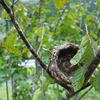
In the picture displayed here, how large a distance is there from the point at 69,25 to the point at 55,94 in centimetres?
51

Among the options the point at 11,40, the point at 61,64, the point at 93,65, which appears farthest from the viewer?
the point at 61,64

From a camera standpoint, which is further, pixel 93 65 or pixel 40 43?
pixel 40 43

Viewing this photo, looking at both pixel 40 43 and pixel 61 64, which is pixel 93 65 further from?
pixel 40 43

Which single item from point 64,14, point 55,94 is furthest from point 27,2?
point 64,14

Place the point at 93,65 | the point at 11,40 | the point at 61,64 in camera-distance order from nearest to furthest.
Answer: the point at 93,65, the point at 11,40, the point at 61,64

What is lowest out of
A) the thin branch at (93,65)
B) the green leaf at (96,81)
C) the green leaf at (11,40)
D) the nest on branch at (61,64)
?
the nest on branch at (61,64)

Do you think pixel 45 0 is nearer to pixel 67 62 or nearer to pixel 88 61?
pixel 67 62

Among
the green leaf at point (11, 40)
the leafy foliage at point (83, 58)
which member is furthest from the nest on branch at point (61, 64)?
the green leaf at point (11, 40)

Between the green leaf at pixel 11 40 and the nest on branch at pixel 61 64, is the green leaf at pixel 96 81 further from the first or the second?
the green leaf at pixel 11 40

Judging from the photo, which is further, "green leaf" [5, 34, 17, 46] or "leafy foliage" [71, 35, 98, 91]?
"green leaf" [5, 34, 17, 46]

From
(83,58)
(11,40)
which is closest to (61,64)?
(11,40)

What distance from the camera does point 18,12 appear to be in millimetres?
867

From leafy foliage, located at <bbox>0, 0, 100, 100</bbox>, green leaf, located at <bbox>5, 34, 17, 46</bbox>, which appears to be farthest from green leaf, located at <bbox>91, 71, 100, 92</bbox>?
green leaf, located at <bbox>5, 34, 17, 46</bbox>

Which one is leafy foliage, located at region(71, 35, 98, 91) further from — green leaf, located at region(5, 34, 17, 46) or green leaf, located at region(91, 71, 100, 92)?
green leaf, located at region(5, 34, 17, 46)
